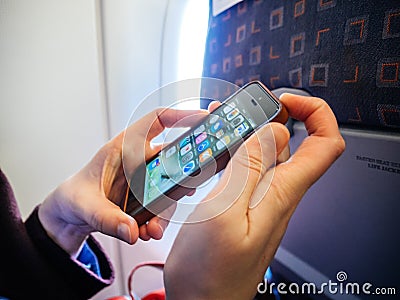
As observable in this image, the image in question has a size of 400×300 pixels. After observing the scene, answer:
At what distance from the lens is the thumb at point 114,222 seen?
502mm

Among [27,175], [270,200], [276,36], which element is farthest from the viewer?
[27,175]

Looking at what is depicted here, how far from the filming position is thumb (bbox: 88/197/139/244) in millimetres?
502

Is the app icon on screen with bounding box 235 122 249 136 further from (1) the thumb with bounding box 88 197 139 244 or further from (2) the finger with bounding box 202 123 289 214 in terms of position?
(1) the thumb with bounding box 88 197 139 244

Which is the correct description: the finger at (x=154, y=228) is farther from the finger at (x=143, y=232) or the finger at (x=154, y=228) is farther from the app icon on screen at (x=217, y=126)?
the app icon on screen at (x=217, y=126)

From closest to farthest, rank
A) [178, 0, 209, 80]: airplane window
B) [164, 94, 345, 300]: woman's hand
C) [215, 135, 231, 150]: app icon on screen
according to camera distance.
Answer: [164, 94, 345, 300]: woman's hand < [215, 135, 231, 150]: app icon on screen < [178, 0, 209, 80]: airplane window

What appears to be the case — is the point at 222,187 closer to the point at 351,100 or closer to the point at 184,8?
the point at 351,100

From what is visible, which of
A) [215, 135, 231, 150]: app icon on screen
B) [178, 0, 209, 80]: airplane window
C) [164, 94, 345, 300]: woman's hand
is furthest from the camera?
[178, 0, 209, 80]: airplane window

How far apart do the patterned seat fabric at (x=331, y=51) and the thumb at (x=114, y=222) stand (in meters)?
0.25

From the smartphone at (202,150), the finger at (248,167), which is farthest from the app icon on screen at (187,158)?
the finger at (248,167)

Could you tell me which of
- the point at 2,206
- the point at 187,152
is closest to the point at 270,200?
the point at 187,152

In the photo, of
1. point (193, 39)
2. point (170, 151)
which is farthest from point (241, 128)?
point (193, 39)

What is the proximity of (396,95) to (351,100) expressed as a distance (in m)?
0.08

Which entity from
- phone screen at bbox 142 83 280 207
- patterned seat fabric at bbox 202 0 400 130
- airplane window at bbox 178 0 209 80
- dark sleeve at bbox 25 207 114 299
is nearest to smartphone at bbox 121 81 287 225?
phone screen at bbox 142 83 280 207

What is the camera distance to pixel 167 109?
23.4 inches
